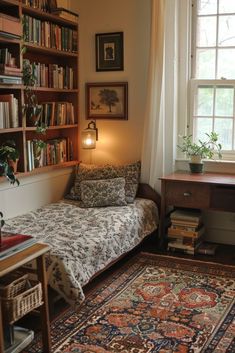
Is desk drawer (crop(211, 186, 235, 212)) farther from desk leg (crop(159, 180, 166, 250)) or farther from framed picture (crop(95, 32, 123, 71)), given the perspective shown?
framed picture (crop(95, 32, 123, 71))

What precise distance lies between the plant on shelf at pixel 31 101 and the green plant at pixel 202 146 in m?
1.37

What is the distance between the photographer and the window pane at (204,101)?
4.31 m

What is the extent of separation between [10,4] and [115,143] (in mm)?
1684

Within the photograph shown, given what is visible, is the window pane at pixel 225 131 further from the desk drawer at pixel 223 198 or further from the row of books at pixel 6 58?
the row of books at pixel 6 58

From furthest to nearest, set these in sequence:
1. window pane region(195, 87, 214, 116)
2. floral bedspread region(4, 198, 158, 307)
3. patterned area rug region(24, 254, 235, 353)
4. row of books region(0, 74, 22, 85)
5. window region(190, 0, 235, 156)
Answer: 1. window pane region(195, 87, 214, 116)
2. window region(190, 0, 235, 156)
3. row of books region(0, 74, 22, 85)
4. floral bedspread region(4, 198, 158, 307)
5. patterned area rug region(24, 254, 235, 353)

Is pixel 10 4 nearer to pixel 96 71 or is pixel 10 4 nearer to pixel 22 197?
pixel 96 71

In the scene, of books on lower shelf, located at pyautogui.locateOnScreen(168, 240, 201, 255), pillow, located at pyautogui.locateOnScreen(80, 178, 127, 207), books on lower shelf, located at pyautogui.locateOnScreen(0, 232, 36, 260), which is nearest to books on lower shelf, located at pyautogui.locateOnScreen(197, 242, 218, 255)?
books on lower shelf, located at pyautogui.locateOnScreen(168, 240, 201, 255)

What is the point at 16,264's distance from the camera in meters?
2.16

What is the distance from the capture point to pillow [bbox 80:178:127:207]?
158 inches

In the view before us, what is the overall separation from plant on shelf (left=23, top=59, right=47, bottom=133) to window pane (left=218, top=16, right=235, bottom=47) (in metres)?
1.75

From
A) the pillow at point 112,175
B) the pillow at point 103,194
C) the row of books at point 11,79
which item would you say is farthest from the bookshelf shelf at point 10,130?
the pillow at point 112,175

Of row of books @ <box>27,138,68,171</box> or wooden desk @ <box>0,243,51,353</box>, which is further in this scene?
row of books @ <box>27,138,68,171</box>

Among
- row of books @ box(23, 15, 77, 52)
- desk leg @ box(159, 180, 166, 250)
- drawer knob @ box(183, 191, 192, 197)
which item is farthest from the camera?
desk leg @ box(159, 180, 166, 250)

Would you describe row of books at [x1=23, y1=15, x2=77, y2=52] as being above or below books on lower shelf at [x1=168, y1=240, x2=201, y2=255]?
above
